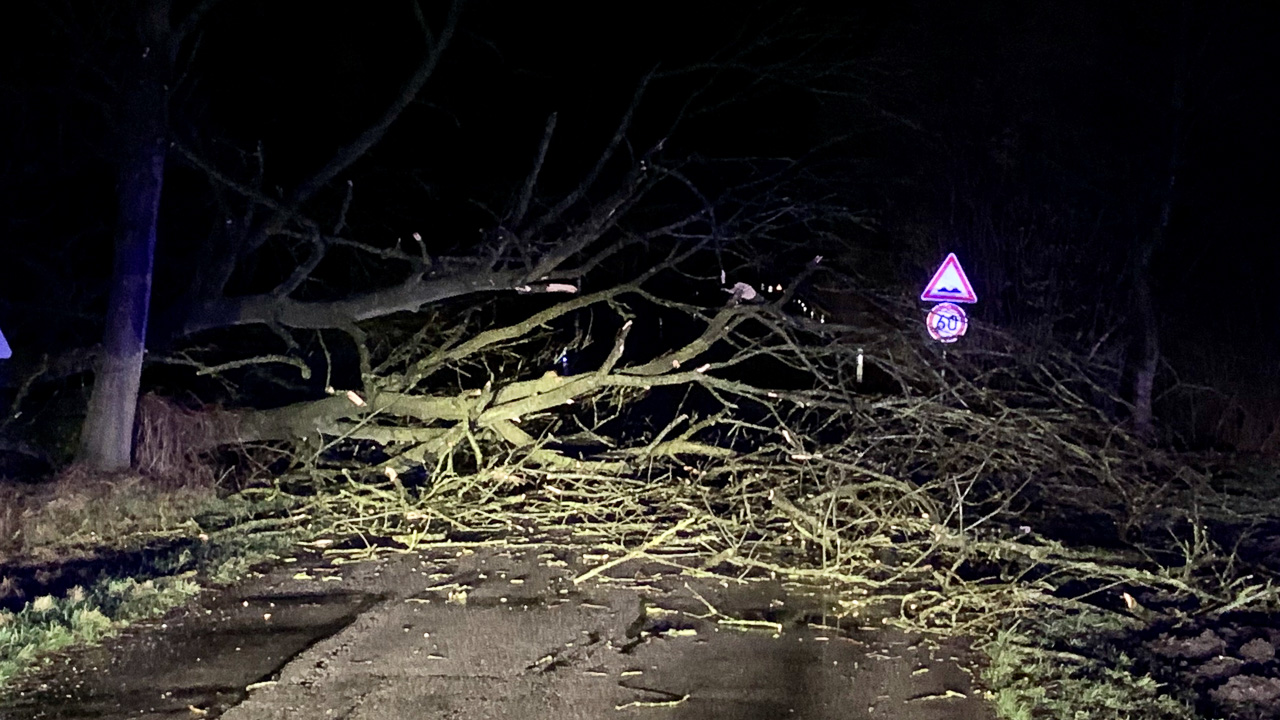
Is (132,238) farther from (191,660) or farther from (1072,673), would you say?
(1072,673)

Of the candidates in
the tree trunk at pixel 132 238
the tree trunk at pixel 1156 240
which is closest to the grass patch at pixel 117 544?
the tree trunk at pixel 132 238

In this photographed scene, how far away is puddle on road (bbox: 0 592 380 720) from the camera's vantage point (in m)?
5.24

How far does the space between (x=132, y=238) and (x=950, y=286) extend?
8.02m

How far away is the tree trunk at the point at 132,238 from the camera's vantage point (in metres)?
10.0

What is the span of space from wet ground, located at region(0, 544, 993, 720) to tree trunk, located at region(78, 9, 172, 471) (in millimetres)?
3201

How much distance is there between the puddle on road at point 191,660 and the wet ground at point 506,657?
0.01m

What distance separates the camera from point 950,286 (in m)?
13.3

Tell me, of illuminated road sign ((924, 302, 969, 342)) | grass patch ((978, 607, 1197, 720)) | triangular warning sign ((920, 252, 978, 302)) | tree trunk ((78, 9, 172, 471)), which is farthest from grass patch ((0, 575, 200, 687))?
triangular warning sign ((920, 252, 978, 302))

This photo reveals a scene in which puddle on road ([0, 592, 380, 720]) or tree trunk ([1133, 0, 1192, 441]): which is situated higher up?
tree trunk ([1133, 0, 1192, 441])

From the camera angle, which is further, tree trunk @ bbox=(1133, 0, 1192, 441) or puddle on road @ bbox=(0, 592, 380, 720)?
tree trunk @ bbox=(1133, 0, 1192, 441)

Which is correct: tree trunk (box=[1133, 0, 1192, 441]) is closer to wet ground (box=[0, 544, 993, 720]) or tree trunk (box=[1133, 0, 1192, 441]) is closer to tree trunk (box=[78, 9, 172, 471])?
wet ground (box=[0, 544, 993, 720])

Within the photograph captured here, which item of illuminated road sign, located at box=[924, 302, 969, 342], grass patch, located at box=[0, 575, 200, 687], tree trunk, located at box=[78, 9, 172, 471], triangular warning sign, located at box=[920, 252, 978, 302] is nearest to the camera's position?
grass patch, located at box=[0, 575, 200, 687]

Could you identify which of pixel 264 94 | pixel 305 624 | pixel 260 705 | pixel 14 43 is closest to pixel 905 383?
pixel 305 624

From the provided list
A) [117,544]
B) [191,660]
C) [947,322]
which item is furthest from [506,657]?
[947,322]
